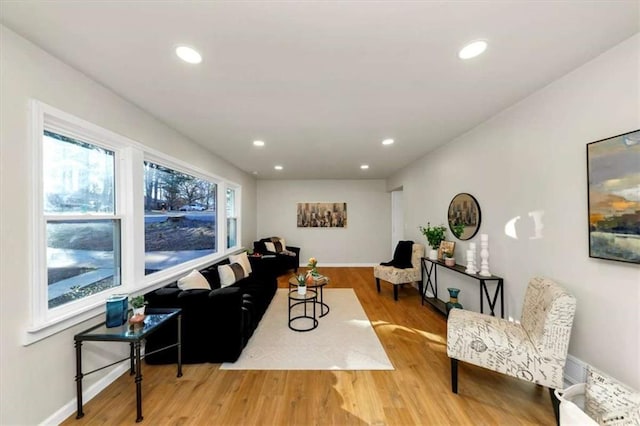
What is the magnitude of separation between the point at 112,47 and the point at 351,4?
1.55 metres

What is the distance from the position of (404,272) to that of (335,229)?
3.17 meters

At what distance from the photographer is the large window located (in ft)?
5.90

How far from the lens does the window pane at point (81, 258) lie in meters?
1.81

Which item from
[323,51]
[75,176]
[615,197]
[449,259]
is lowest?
[449,259]

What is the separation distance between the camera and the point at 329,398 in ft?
6.49

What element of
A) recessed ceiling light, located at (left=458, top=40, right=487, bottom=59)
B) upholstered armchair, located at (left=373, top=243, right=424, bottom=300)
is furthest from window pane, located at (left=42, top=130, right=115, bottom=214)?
upholstered armchair, located at (left=373, top=243, right=424, bottom=300)

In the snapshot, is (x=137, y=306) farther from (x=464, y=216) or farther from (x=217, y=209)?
(x=464, y=216)

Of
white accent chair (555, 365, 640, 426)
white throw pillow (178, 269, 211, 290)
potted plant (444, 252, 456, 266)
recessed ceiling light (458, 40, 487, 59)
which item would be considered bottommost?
white accent chair (555, 365, 640, 426)

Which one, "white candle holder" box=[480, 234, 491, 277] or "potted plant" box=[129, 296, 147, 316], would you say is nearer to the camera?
"potted plant" box=[129, 296, 147, 316]

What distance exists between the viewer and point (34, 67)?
5.21 feet

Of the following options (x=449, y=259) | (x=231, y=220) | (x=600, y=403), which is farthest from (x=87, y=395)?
(x=449, y=259)

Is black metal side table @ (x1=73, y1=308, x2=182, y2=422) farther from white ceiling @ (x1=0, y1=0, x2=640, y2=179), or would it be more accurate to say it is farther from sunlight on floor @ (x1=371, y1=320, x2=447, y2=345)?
sunlight on floor @ (x1=371, y1=320, x2=447, y2=345)

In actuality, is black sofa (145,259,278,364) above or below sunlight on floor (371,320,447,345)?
above

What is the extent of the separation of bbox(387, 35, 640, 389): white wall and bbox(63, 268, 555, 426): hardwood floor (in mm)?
735
